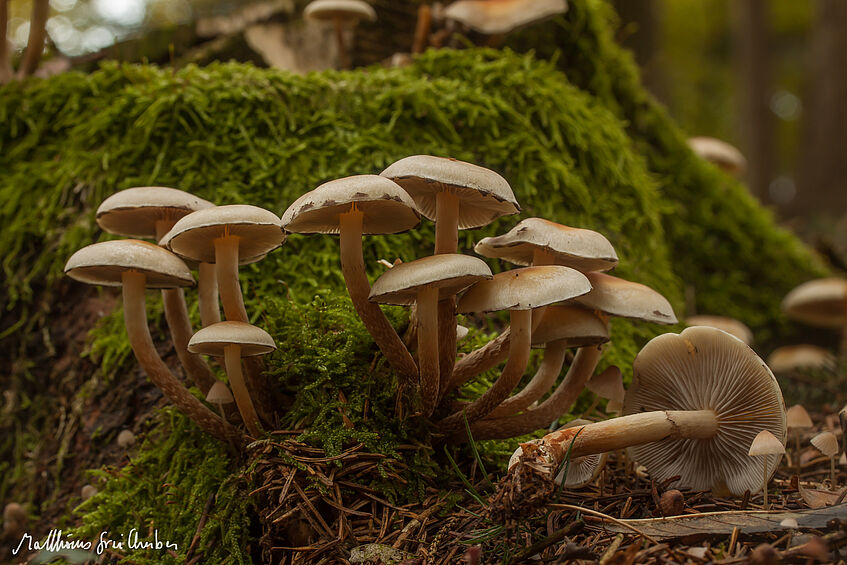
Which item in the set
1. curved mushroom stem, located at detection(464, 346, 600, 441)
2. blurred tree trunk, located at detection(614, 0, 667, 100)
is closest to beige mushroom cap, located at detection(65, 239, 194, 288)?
curved mushroom stem, located at detection(464, 346, 600, 441)

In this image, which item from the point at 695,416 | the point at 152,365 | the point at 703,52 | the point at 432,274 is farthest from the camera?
the point at 703,52

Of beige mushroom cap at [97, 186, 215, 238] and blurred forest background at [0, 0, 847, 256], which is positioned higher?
blurred forest background at [0, 0, 847, 256]

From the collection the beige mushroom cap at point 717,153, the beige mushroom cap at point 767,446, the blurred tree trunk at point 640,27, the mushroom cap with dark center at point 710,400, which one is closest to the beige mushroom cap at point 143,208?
the mushroom cap with dark center at point 710,400

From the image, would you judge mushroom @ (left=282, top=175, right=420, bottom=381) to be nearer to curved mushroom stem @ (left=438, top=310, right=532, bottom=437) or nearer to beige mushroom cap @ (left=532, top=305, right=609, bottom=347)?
curved mushroom stem @ (left=438, top=310, right=532, bottom=437)

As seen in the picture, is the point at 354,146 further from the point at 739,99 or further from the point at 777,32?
the point at 777,32

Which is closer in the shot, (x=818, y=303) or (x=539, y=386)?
A: (x=539, y=386)

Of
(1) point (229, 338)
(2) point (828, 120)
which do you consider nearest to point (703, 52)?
(2) point (828, 120)

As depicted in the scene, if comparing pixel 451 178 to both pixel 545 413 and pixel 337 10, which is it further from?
pixel 337 10

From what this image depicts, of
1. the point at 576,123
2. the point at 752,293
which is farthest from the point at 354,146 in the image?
the point at 752,293

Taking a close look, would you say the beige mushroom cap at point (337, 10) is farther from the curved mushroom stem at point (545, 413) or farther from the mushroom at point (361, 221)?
the curved mushroom stem at point (545, 413)
